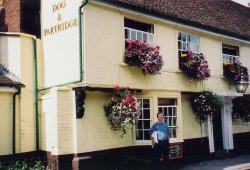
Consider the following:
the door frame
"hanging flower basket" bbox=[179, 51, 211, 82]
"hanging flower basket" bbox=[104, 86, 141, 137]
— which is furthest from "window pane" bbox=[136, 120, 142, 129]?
the door frame

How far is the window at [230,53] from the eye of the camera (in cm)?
1625

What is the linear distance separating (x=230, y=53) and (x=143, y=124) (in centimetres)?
719

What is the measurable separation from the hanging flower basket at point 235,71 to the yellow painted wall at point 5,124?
966cm

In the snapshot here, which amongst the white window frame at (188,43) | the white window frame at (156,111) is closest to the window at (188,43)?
the white window frame at (188,43)

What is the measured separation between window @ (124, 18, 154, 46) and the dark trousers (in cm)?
362

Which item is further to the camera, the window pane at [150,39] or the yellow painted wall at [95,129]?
the window pane at [150,39]

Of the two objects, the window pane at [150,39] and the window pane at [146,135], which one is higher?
the window pane at [150,39]

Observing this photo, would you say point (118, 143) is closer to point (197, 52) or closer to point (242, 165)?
point (242, 165)

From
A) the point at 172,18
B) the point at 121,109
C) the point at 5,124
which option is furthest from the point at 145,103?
the point at 5,124

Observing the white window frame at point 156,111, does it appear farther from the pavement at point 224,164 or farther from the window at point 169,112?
the pavement at point 224,164

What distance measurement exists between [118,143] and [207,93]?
15.3ft

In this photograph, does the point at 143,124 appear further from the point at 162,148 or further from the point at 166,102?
the point at 166,102

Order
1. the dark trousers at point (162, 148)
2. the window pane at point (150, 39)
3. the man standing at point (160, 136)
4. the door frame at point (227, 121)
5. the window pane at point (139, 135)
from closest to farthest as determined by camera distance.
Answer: the man standing at point (160, 136)
the dark trousers at point (162, 148)
the window pane at point (139, 135)
the window pane at point (150, 39)
the door frame at point (227, 121)

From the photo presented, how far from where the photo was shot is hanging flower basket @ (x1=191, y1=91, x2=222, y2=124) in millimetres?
13609
